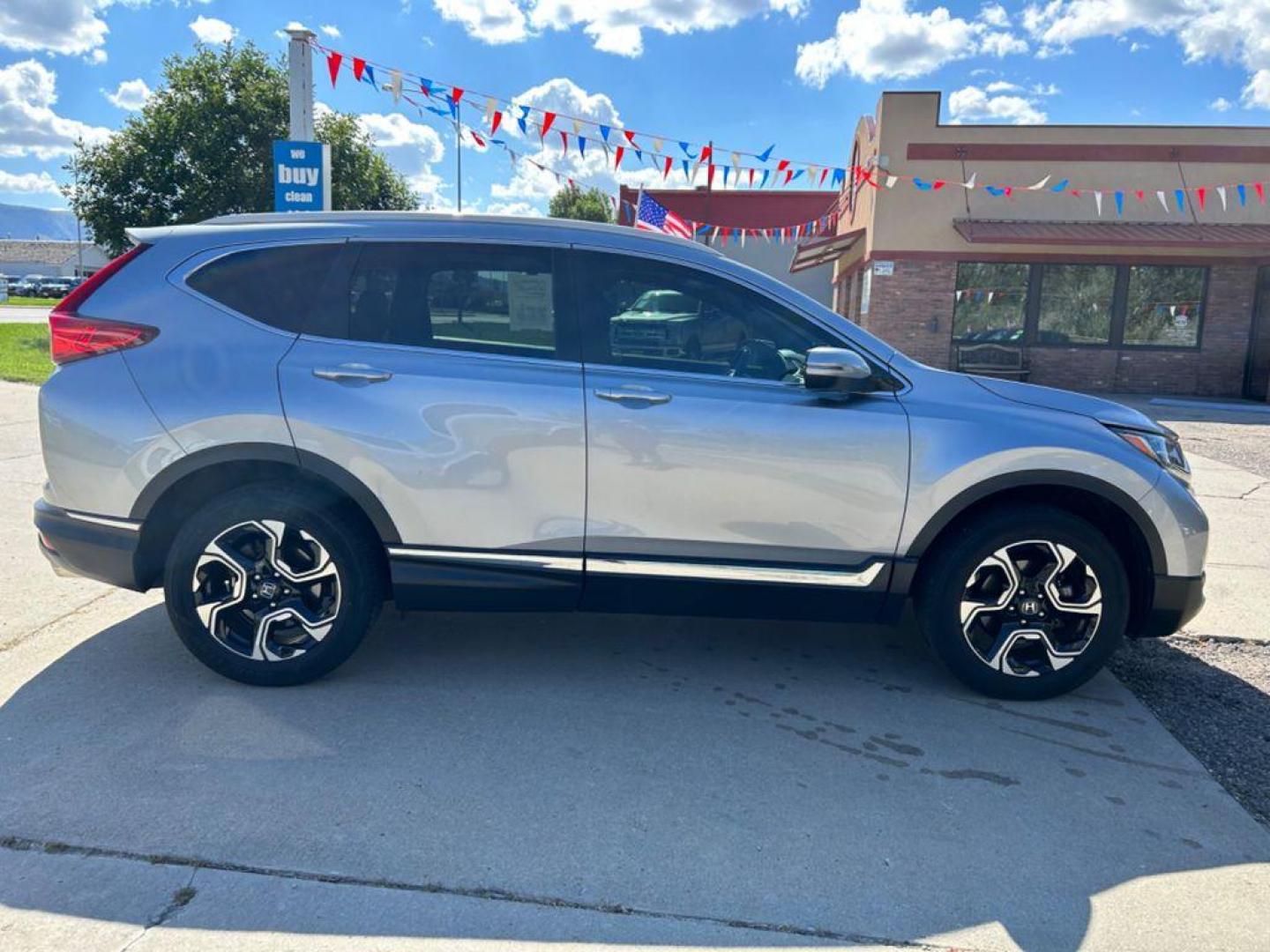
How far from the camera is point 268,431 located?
3.72 m

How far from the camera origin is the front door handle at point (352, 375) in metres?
3.73

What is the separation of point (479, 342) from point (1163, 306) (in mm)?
18495

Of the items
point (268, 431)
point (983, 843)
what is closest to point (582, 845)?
point (983, 843)

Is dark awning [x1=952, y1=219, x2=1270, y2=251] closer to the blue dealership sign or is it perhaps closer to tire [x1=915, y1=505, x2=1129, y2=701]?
the blue dealership sign

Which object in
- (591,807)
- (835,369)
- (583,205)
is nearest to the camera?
(591,807)

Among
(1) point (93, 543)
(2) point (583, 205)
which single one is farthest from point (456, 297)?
(2) point (583, 205)

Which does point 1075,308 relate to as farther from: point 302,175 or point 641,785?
point 641,785

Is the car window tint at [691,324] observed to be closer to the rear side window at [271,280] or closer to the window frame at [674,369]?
the window frame at [674,369]

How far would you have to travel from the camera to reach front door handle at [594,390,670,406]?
12.2 feet

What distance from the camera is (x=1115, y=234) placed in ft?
57.0

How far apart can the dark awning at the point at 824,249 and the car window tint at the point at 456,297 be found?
17.9m

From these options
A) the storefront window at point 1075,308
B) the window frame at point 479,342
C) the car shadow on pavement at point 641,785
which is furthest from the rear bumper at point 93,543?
the storefront window at point 1075,308

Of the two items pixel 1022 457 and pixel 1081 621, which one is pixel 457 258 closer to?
pixel 1022 457

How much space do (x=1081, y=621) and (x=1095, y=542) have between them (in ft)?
1.13
